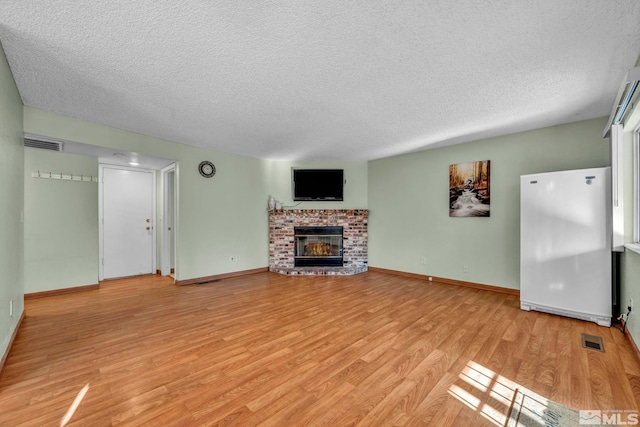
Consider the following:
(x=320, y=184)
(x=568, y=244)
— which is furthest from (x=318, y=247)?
(x=568, y=244)

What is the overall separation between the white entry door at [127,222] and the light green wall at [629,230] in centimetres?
689

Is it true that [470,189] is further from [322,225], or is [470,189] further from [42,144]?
[42,144]

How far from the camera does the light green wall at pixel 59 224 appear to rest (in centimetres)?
366

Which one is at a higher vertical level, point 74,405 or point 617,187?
point 617,187

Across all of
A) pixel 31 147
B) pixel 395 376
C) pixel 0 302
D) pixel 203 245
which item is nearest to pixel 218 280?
pixel 203 245

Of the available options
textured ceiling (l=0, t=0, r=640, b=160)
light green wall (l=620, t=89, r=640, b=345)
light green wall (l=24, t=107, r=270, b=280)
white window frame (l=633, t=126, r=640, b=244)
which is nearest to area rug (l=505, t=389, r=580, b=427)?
light green wall (l=620, t=89, r=640, b=345)

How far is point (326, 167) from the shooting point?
5.75 m

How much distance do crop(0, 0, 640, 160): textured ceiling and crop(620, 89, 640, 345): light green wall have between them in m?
0.42

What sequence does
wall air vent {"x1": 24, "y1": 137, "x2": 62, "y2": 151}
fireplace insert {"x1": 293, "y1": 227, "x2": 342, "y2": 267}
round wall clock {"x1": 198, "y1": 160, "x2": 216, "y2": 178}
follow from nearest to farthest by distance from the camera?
1. wall air vent {"x1": 24, "y1": 137, "x2": 62, "y2": 151}
2. round wall clock {"x1": 198, "y1": 160, "x2": 216, "y2": 178}
3. fireplace insert {"x1": 293, "y1": 227, "x2": 342, "y2": 267}

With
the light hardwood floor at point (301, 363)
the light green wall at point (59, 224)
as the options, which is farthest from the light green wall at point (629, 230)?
A: the light green wall at point (59, 224)

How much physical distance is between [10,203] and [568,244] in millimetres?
5546

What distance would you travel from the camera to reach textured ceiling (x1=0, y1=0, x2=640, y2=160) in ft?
5.29

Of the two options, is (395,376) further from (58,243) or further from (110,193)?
(110,193)

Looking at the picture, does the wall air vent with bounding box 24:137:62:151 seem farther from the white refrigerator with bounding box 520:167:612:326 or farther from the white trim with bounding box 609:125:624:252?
the white trim with bounding box 609:125:624:252
